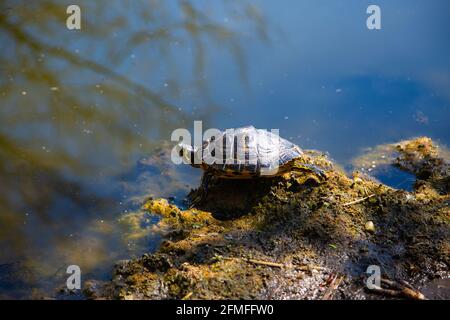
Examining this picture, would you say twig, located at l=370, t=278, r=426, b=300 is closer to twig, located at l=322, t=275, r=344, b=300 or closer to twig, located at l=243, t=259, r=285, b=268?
twig, located at l=322, t=275, r=344, b=300

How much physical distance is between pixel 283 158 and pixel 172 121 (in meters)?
2.14

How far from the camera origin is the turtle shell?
420 centimetres

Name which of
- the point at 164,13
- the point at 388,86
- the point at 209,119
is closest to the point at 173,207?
the point at 209,119

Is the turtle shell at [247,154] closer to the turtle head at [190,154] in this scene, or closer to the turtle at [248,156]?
the turtle at [248,156]

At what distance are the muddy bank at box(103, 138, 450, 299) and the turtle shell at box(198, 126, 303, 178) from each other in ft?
0.78

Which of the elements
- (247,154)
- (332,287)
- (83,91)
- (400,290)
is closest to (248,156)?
(247,154)

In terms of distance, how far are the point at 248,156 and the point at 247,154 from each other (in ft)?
Answer: 0.08

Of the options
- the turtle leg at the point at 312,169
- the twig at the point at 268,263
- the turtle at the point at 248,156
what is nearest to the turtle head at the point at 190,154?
the turtle at the point at 248,156

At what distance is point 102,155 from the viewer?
521 centimetres

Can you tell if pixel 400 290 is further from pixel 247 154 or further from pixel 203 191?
pixel 203 191

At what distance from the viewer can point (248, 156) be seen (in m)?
4.22

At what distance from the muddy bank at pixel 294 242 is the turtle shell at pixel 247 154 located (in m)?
0.24

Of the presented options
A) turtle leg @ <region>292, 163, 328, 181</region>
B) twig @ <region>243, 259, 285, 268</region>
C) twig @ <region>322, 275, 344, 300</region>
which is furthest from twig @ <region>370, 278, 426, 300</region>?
turtle leg @ <region>292, 163, 328, 181</region>
